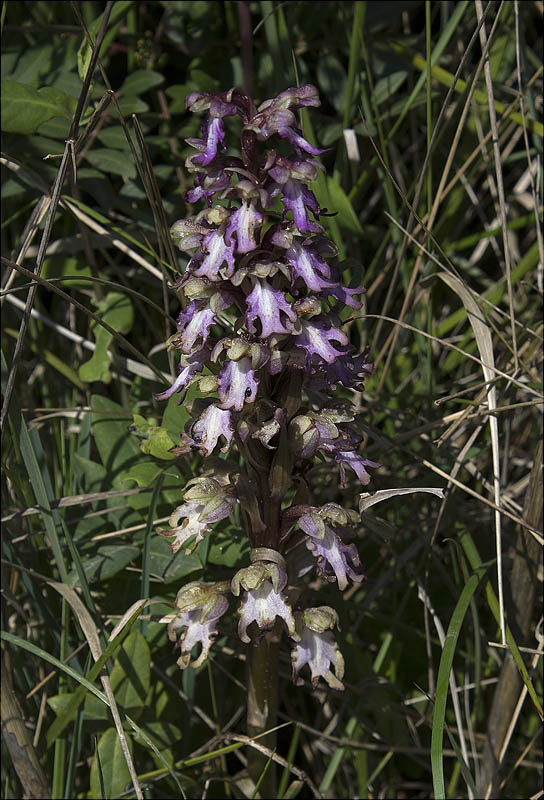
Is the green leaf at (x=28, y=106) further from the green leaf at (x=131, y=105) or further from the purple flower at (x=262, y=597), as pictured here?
the purple flower at (x=262, y=597)

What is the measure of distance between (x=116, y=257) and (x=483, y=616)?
172 cm

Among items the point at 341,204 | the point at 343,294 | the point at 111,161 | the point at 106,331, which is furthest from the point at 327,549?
the point at 111,161

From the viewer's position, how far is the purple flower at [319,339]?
1493 millimetres

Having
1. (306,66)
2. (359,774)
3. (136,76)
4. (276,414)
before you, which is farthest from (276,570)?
(306,66)

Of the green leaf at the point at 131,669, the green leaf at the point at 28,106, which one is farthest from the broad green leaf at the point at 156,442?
the green leaf at the point at 28,106

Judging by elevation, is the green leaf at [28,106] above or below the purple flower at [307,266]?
above

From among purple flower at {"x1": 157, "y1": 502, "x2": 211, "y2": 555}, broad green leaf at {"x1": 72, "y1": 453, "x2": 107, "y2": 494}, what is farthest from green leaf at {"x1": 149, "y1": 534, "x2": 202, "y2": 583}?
purple flower at {"x1": 157, "y1": 502, "x2": 211, "y2": 555}

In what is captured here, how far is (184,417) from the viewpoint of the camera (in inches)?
80.4

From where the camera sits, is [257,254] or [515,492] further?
[515,492]

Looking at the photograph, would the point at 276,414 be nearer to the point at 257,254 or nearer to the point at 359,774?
the point at 257,254

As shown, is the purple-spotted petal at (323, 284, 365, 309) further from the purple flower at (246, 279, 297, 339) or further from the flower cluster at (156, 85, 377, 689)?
the purple flower at (246, 279, 297, 339)

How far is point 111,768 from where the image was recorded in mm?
2023

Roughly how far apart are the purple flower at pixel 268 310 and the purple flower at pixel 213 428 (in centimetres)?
18

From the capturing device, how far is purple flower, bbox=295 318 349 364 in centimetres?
149
